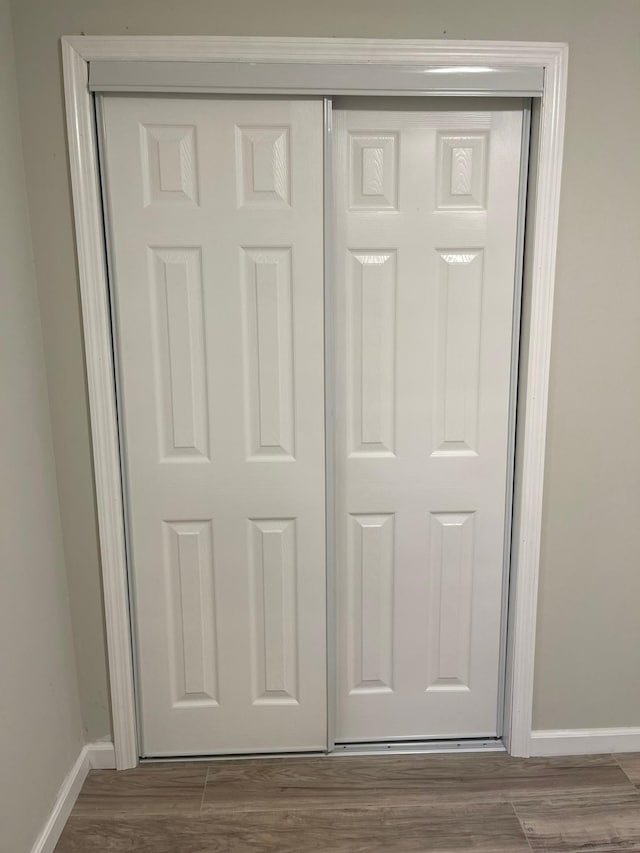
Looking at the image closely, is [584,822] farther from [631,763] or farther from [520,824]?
[631,763]

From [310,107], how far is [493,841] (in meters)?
2.04

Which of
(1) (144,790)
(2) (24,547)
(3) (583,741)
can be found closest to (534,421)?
(3) (583,741)

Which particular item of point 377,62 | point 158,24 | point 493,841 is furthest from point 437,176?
point 493,841

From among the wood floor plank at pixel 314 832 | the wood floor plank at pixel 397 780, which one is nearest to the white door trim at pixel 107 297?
the wood floor plank at pixel 397 780

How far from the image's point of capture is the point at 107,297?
1.80m

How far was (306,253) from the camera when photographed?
1.81 meters

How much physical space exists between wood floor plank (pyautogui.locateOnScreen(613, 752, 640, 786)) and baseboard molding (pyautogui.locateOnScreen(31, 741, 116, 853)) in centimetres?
160

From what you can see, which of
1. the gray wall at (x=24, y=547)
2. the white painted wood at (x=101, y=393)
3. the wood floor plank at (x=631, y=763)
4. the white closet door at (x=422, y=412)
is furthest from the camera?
the wood floor plank at (x=631, y=763)

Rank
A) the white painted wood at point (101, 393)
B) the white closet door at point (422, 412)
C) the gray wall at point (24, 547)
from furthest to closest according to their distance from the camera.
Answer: the white closet door at point (422, 412) → the white painted wood at point (101, 393) → the gray wall at point (24, 547)

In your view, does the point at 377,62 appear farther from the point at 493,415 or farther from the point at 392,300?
the point at 493,415

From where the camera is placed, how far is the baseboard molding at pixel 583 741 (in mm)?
2074

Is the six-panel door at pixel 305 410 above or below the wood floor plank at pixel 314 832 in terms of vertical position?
above

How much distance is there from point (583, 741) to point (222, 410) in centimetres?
156

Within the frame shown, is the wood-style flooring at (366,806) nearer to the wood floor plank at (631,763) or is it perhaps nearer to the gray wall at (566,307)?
the wood floor plank at (631,763)
